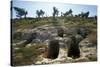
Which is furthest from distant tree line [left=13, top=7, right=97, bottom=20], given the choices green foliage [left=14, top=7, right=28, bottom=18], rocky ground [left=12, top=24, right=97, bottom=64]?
rocky ground [left=12, top=24, right=97, bottom=64]

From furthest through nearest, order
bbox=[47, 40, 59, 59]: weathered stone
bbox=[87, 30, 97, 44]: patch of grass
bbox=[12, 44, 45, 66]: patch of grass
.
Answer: bbox=[87, 30, 97, 44]: patch of grass → bbox=[47, 40, 59, 59]: weathered stone → bbox=[12, 44, 45, 66]: patch of grass

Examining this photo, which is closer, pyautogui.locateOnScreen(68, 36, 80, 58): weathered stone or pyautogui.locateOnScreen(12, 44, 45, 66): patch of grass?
pyautogui.locateOnScreen(12, 44, 45, 66): patch of grass

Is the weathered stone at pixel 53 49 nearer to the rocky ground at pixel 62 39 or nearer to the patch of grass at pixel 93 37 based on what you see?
the rocky ground at pixel 62 39

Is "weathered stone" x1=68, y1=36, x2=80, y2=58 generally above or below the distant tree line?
below

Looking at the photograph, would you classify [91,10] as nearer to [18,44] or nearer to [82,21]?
[82,21]

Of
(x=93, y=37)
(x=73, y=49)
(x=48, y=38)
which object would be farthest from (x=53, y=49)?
(x=93, y=37)

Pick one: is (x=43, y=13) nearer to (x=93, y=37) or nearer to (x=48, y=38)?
(x=48, y=38)

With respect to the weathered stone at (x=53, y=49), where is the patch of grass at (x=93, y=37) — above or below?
above

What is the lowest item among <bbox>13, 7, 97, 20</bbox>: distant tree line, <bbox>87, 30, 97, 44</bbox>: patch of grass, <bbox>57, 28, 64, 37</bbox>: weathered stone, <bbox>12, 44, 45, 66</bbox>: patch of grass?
<bbox>12, 44, 45, 66</bbox>: patch of grass

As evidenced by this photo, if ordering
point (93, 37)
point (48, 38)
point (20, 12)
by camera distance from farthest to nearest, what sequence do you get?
point (93, 37), point (48, 38), point (20, 12)

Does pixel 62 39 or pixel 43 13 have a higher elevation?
pixel 43 13

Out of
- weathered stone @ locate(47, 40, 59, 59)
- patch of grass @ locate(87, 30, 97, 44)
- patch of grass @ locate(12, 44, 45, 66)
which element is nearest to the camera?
patch of grass @ locate(12, 44, 45, 66)

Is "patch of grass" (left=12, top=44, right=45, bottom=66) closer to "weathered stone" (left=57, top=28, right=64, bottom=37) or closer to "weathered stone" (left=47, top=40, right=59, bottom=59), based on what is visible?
"weathered stone" (left=47, top=40, right=59, bottom=59)

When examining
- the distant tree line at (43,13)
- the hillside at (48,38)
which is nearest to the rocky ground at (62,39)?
the hillside at (48,38)
